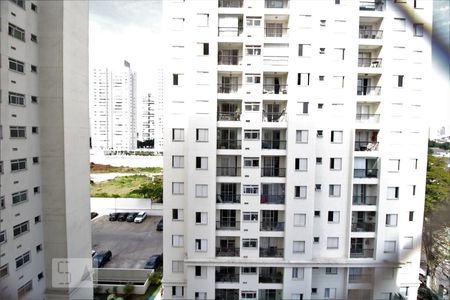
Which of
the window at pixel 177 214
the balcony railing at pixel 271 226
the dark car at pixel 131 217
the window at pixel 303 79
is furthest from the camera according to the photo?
the dark car at pixel 131 217

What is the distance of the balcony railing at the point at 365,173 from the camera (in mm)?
4656

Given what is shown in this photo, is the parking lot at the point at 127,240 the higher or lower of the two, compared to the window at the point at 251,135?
lower

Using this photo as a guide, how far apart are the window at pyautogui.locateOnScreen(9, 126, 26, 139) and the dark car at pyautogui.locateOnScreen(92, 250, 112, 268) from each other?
168 inches

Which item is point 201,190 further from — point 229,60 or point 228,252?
point 229,60

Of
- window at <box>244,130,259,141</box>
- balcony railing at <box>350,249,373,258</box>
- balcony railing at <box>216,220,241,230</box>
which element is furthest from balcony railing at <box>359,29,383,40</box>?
balcony railing at <box>216,220,241,230</box>

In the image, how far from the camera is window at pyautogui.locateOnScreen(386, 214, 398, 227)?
4609 millimetres

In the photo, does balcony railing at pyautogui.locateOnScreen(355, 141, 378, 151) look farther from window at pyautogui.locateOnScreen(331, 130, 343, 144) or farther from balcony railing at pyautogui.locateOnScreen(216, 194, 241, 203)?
balcony railing at pyautogui.locateOnScreen(216, 194, 241, 203)

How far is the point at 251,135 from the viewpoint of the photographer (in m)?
4.47

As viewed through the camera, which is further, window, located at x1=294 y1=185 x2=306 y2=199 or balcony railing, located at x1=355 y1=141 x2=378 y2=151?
balcony railing, located at x1=355 y1=141 x2=378 y2=151

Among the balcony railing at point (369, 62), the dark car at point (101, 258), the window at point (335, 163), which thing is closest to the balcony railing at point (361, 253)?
the window at point (335, 163)

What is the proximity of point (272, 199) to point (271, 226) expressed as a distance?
490mm

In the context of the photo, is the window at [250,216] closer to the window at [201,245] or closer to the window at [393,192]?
the window at [201,245]

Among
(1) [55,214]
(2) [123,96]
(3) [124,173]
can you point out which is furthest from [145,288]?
(2) [123,96]

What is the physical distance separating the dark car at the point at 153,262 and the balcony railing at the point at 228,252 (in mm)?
2829
